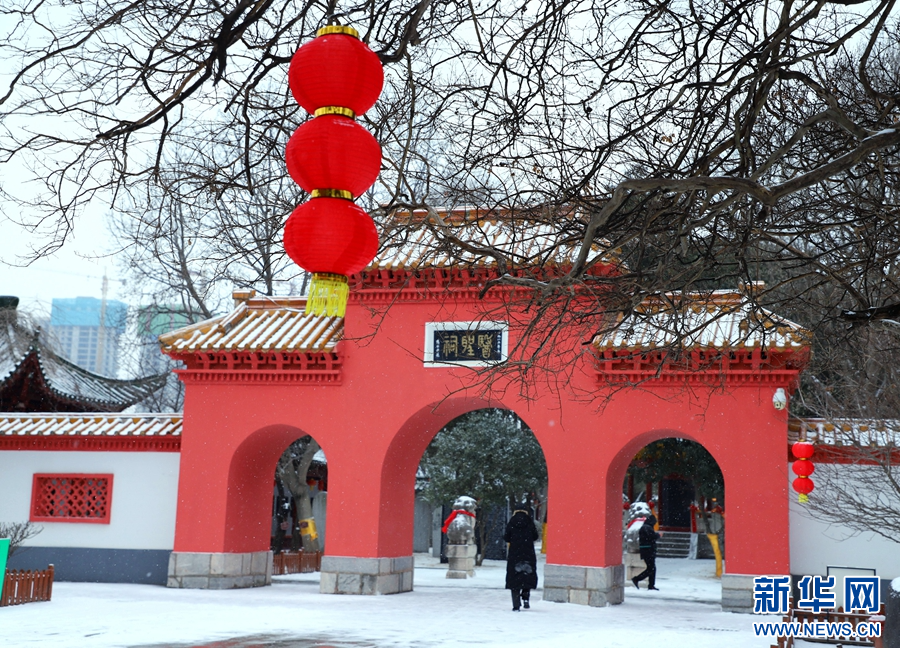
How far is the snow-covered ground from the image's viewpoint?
8883mm

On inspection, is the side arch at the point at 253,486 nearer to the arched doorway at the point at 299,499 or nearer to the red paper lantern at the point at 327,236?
the arched doorway at the point at 299,499

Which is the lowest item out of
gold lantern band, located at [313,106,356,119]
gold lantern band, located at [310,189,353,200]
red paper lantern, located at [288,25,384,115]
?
gold lantern band, located at [310,189,353,200]

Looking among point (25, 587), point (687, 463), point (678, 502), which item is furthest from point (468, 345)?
point (678, 502)

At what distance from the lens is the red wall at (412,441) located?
1202cm

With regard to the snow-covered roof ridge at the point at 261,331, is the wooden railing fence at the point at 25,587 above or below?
below

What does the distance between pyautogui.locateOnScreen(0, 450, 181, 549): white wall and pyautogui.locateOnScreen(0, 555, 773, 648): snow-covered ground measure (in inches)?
32.3

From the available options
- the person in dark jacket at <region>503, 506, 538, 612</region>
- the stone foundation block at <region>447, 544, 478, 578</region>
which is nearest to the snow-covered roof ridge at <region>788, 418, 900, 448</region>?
the person in dark jacket at <region>503, 506, 538, 612</region>

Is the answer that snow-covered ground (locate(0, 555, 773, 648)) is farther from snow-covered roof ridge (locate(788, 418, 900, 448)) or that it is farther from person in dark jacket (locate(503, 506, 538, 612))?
snow-covered roof ridge (locate(788, 418, 900, 448))

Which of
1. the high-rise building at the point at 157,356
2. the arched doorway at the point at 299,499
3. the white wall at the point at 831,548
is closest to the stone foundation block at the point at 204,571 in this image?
the arched doorway at the point at 299,499

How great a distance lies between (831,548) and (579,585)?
3212 millimetres

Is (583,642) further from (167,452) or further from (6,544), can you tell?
(167,452)

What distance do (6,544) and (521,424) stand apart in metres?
13.9

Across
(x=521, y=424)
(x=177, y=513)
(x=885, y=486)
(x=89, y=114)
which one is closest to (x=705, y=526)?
(x=521, y=424)

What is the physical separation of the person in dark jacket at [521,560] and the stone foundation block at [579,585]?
0.41 metres
